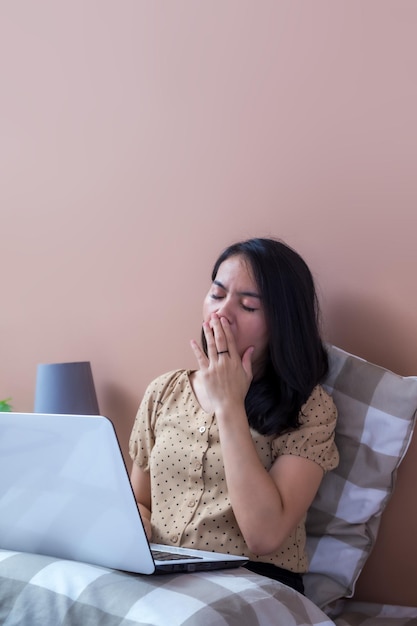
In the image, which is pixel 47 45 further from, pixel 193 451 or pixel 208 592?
pixel 208 592

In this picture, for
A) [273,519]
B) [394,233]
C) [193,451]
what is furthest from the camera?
[394,233]

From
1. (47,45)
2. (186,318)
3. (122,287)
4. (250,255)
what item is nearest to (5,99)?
(47,45)

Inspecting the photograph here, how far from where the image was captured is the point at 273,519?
48.7 inches

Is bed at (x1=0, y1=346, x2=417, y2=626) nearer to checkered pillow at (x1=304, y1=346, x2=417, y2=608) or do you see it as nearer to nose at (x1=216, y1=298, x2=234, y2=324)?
checkered pillow at (x1=304, y1=346, x2=417, y2=608)

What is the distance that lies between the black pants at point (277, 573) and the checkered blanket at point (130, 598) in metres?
0.20

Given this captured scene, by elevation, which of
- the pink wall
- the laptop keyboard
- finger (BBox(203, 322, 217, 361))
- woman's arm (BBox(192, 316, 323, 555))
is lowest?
the laptop keyboard

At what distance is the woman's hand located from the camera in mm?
1318

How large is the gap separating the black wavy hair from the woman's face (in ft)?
0.05

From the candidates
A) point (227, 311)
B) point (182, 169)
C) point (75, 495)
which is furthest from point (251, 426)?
point (182, 169)

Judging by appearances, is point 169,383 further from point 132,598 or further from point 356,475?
point 132,598

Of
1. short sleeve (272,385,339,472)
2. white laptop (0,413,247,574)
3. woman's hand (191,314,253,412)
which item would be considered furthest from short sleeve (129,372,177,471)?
white laptop (0,413,247,574)

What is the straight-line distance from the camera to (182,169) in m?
1.77

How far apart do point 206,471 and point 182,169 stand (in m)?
0.75

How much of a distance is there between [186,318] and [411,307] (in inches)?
21.5
